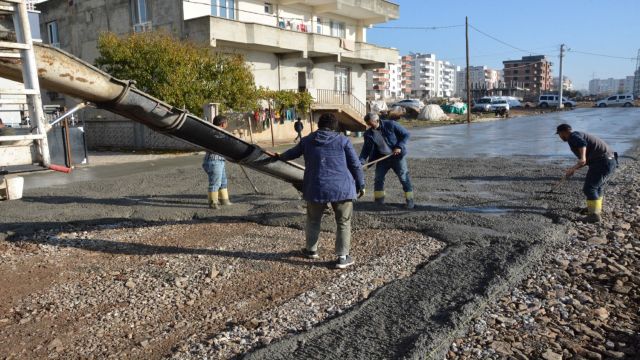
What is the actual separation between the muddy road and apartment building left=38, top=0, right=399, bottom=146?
1262 centimetres

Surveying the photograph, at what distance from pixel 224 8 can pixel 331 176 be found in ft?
72.8

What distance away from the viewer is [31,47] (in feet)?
13.3

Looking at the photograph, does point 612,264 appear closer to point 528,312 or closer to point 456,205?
point 528,312

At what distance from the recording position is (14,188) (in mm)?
9305

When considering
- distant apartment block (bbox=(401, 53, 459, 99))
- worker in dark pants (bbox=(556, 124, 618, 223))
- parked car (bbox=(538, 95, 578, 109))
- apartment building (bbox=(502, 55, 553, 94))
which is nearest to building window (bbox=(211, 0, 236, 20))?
worker in dark pants (bbox=(556, 124, 618, 223))

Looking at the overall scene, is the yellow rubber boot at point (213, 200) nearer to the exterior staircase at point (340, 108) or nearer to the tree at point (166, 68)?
the tree at point (166, 68)

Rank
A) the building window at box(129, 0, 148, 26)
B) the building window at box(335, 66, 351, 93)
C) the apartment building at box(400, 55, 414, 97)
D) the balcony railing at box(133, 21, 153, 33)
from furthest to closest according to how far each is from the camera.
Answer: the apartment building at box(400, 55, 414, 97), the building window at box(335, 66, 351, 93), the building window at box(129, 0, 148, 26), the balcony railing at box(133, 21, 153, 33)

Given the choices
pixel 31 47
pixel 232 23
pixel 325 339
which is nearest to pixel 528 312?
pixel 325 339

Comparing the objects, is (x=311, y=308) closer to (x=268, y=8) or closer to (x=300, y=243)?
(x=300, y=243)

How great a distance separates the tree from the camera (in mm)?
17562

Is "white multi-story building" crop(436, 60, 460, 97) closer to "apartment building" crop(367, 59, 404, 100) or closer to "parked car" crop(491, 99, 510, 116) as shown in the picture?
"apartment building" crop(367, 59, 404, 100)

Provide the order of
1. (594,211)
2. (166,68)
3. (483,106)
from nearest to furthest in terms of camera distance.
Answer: (594,211) → (166,68) → (483,106)

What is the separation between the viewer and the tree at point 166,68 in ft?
57.6

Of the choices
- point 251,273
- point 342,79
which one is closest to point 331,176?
point 251,273
